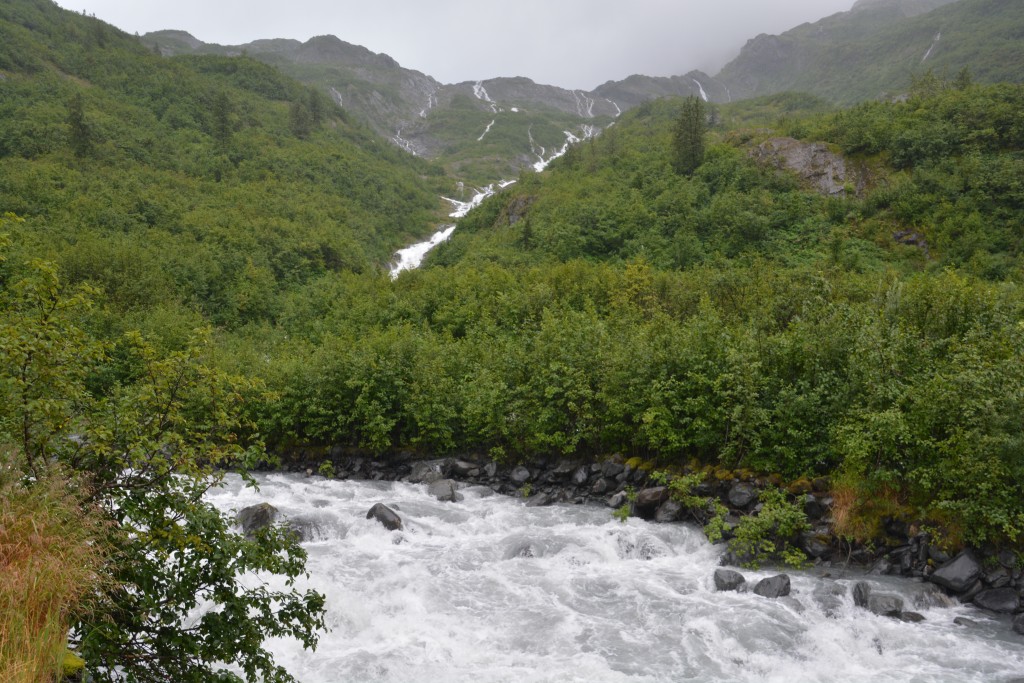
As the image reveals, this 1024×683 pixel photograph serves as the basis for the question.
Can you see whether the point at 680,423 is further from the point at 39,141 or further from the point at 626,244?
the point at 39,141

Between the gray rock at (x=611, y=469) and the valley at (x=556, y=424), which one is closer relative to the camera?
the valley at (x=556, y=424)

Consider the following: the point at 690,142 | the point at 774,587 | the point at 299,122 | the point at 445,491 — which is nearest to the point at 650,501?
the point at 774,587

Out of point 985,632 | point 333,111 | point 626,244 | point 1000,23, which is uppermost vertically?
point 1000,23

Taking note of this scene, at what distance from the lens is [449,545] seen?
1664 centimetres

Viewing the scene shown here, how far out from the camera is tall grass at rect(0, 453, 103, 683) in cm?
534

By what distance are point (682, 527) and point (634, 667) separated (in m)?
6.25

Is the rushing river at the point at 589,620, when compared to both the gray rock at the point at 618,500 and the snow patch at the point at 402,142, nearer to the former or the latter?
the gray rock at the point at 618,500

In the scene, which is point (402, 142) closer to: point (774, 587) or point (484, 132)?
point (484, 132)

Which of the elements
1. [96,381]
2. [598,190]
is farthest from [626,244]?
[96,381]

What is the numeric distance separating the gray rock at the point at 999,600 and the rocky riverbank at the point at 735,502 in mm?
17

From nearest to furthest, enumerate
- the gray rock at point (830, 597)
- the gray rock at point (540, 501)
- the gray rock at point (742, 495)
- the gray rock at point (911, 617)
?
the gray rock at point (911, 617)
the gray rock at point (830, 597)
the gray rock at point (742, 495)
the gray rock at point (540, 501)

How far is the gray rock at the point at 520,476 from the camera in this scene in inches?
849

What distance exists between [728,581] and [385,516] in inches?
372

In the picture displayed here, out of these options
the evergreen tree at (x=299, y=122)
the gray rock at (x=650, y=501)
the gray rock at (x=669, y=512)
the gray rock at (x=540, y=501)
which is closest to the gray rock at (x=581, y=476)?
the gray rock at (x=540, y=501)
